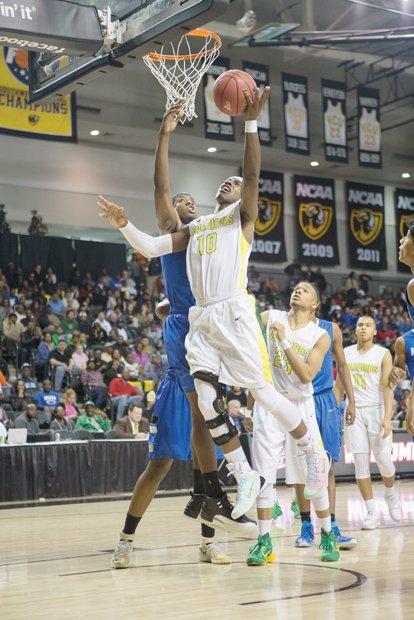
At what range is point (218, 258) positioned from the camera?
5426 millimetres

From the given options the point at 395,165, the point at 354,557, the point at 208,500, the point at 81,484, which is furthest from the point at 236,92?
the point at 395,165

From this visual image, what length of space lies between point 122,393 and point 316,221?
13.3m

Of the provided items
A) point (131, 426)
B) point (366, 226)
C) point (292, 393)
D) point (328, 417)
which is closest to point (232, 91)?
point (292, 393)

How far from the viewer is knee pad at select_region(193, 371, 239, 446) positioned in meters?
5.18

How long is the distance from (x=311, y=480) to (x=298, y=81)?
740 inches

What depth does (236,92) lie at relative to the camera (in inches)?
216

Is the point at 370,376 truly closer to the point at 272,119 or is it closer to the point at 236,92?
the point at 236,92

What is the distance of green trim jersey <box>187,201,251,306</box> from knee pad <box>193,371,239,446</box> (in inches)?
19.7

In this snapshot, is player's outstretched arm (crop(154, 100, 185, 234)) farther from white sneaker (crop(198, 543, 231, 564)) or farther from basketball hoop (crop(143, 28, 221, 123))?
basketball hoop (crop(143, 28, 221, 123))

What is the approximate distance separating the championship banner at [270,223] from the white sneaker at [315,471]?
2113 cm

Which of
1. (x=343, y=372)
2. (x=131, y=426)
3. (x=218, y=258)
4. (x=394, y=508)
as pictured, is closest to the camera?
(x=218, y=258)

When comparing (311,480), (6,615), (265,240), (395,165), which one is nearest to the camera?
(6,615)

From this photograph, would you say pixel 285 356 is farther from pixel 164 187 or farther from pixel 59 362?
pixel 59 362

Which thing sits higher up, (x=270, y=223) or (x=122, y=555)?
(x=270, y=223)
